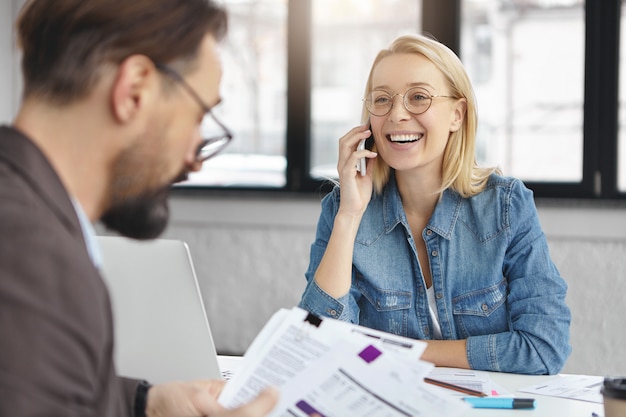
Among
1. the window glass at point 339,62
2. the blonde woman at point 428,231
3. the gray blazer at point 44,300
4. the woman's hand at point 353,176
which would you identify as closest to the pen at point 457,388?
the blonde woman at point 428,231

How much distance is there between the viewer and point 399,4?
3.89 meters

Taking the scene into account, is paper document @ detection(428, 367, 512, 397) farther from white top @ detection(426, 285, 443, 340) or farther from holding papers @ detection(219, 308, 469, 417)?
holding papers @ detection(219, 308, 469, 417)

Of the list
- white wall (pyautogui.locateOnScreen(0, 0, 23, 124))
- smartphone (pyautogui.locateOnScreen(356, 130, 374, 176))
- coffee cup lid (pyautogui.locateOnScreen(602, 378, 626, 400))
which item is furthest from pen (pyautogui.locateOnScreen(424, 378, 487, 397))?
white wall (pyautogui.locateOnScreen(0, 0, 23, 124))

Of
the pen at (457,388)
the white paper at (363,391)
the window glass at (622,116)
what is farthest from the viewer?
the window glass at (622,116)

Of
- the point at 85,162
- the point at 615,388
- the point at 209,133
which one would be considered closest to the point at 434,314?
the point at 615,388

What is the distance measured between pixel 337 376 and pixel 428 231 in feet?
2.92

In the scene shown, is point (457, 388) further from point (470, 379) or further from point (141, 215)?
point (141, 215)

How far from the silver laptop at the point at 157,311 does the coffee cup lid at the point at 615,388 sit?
26.1 inches

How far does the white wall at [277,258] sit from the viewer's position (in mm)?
3580

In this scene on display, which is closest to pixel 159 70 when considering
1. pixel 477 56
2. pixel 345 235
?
pixel 345 235

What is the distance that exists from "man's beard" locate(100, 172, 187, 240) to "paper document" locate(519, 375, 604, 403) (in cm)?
86

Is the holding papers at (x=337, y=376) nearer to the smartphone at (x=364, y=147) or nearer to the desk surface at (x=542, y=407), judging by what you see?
the desk surface at (x=542, y=407)

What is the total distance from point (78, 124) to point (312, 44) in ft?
10.6

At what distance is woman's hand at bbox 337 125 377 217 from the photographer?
6.47ft
